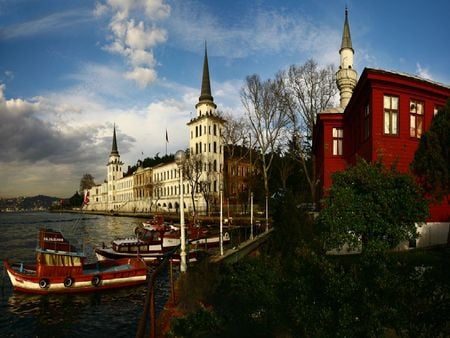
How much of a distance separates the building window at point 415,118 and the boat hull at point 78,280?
1768cm

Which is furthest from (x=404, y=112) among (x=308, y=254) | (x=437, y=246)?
(x=308, y=254)

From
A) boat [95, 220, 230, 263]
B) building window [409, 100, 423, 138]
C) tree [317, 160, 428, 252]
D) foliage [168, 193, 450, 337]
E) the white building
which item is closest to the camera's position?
foliage [168, 193, 450, 337]

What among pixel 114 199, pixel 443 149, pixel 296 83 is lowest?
pixel 114 199

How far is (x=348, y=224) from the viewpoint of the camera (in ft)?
40.3

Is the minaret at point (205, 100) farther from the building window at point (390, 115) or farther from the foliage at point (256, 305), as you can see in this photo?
the foliage at point (256, 305)

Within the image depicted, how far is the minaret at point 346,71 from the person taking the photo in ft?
97.2

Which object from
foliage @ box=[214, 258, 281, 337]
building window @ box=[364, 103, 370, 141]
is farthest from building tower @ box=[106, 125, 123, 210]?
foliage @ box=[214, 258, 281, 337]

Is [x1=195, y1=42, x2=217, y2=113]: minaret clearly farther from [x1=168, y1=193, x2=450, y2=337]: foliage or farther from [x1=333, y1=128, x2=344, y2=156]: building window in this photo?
[x1=168, y1=193, x2=450, y2=337]: foliage

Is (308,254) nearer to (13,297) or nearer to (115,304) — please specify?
(115,304)

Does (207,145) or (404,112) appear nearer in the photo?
(404,112)

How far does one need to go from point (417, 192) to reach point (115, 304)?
633 inches

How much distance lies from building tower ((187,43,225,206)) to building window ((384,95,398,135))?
188ft

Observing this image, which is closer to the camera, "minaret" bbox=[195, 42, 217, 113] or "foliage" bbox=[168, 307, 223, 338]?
"foliage" bbox=[168, 307, 223, 338]

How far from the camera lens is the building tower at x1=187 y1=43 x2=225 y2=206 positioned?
2940 inches
